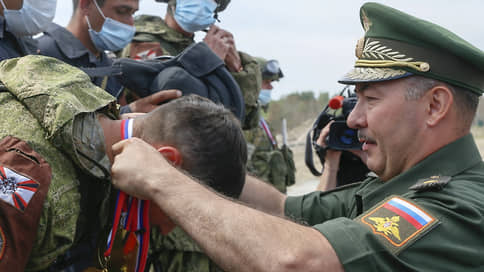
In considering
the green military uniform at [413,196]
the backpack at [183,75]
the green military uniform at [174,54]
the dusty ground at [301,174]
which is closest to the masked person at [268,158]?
the green military uniform at [174,54]

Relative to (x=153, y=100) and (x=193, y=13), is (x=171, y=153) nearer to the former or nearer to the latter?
(x=153, y=100)

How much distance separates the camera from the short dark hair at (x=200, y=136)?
1.84 meters

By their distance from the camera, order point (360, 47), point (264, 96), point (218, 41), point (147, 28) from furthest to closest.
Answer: point (264, 96) → point (147, 28) → point (218, 41) → point (360, 47)

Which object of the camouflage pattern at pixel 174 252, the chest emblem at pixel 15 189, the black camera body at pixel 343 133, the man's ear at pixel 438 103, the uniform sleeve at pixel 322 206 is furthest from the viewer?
the black camera body at pixel 343 133

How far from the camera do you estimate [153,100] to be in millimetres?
2777

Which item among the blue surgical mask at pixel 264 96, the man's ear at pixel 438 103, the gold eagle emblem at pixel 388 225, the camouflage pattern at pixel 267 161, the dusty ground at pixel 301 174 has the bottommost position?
the dusty ground at pixel 301 174

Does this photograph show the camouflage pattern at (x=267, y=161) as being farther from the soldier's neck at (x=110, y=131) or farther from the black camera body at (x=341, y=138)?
the soldier's neck at (x=110, y=131)

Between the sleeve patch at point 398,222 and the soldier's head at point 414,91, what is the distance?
0.41 metres

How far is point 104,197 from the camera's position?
177 cm

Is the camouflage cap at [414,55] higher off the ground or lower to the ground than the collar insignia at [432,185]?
higher

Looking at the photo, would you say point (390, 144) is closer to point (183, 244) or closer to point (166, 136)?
point (166, 136)

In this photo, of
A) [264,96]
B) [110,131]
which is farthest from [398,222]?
[264,96]

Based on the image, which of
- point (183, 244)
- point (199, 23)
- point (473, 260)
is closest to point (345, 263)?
point (473, 260)

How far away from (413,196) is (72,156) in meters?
1.34
